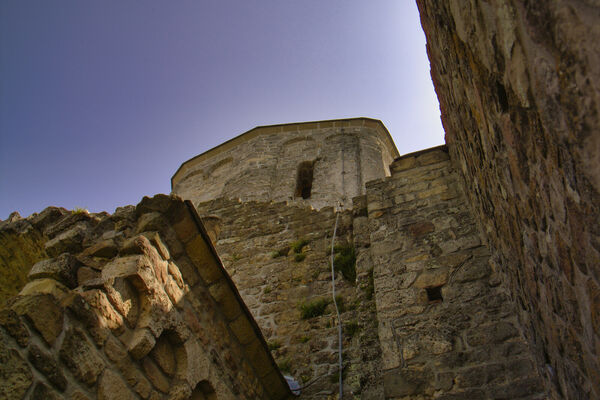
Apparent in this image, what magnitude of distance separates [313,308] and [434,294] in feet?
4.77

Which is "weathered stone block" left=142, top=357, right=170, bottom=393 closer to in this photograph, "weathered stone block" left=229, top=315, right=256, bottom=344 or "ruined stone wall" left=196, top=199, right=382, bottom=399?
"weathered stone block" left=229, top=315, right=256, bottom=344

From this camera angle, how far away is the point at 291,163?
13812 mm

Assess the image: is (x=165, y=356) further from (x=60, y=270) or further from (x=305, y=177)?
(x=305, y=177)

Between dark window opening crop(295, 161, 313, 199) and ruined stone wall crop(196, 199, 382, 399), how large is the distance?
5623 millimetres

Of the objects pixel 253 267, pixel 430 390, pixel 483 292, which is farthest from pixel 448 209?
pixel 253 267

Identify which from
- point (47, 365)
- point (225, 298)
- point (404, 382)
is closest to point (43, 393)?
point (47, 365)

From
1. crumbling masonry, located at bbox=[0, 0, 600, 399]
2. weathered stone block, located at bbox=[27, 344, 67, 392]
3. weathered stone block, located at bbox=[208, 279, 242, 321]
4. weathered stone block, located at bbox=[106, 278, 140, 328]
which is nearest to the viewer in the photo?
crumbling masonry, located at bbox=[0, 0, 600, 399]

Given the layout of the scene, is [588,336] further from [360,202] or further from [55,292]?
[360,202]

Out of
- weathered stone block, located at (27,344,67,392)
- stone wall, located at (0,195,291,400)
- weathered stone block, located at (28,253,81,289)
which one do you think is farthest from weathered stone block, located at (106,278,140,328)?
weathered stone block, located at (27,344,67,392)

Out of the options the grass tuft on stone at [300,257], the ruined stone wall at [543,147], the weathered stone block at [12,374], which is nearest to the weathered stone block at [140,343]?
the weathered stone block at [12,374]

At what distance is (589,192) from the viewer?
4.56 ft

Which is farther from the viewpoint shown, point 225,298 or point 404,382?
point 404,382

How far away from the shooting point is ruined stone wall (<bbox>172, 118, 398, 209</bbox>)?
40.5 ft

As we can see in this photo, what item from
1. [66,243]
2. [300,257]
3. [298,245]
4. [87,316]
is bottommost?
[87,316]
